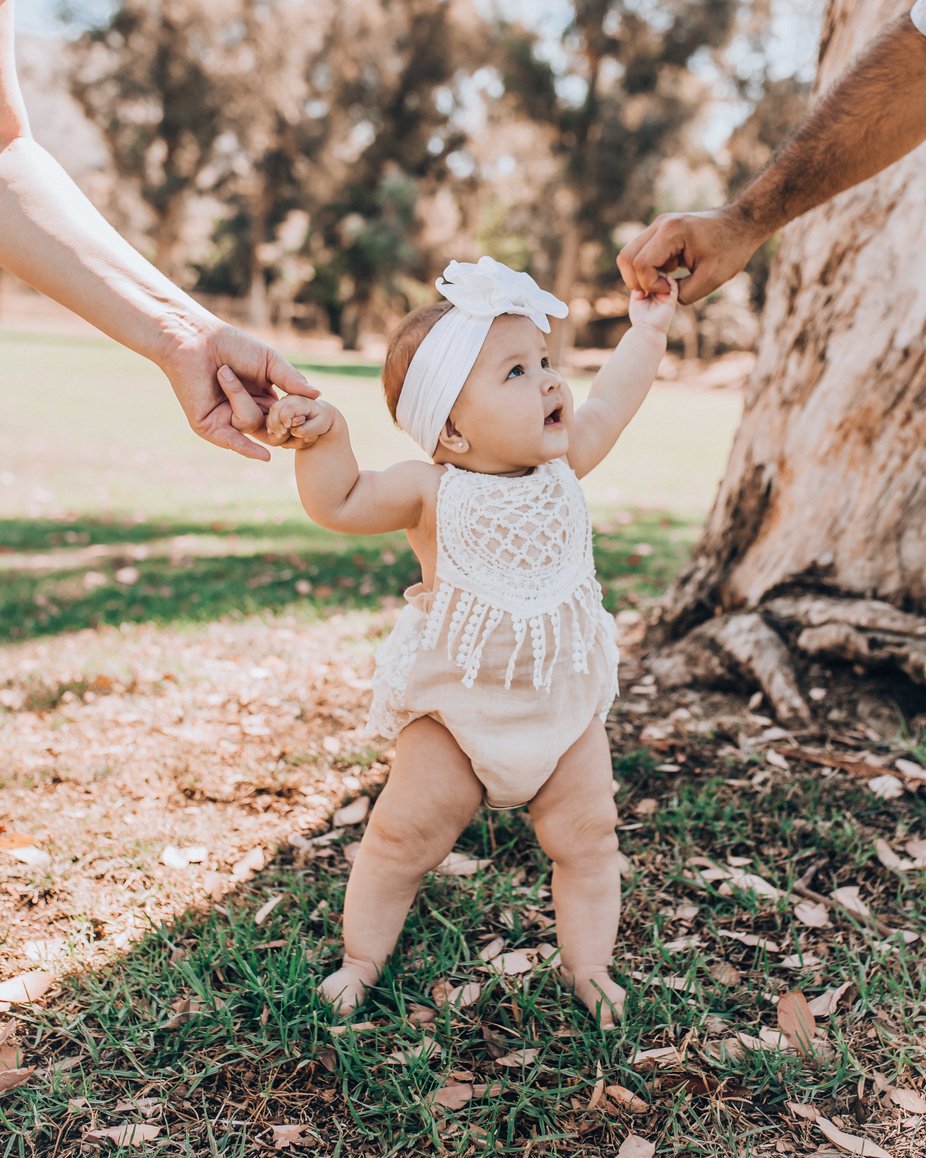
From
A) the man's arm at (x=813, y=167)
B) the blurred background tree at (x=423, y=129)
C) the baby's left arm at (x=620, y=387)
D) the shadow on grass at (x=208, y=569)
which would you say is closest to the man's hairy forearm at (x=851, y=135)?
the man's arm at (x=813, y=167)

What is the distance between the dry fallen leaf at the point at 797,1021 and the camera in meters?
2.14

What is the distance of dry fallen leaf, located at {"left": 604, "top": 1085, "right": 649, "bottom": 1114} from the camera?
199 cm

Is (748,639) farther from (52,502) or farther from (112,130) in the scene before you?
(112,130)

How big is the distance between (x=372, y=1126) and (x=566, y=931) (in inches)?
24.2

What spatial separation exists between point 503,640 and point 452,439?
47cm

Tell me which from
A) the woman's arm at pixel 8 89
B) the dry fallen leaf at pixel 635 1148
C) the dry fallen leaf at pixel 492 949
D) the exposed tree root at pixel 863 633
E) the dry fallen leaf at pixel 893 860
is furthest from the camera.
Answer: the exposed tree root at pixel 863 633

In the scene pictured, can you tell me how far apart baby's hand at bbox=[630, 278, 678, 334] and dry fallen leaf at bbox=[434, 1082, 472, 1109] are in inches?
74.1

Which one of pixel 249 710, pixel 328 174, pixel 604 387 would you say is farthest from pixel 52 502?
pixel 328 174

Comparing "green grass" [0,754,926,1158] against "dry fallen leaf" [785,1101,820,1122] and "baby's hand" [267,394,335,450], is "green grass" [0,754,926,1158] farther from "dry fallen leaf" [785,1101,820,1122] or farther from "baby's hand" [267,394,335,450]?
"baby's hand" [267,394,335,450]

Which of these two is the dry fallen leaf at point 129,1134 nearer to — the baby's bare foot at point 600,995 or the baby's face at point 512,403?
the baby's bare foot at point 600,995

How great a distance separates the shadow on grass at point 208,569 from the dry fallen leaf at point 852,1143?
3.26 meters

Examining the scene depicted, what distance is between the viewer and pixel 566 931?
2.30 m

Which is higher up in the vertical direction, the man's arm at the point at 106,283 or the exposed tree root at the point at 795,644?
the man's arm at the point at 106,283

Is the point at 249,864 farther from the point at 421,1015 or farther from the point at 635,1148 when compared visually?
the point at 635,1148
